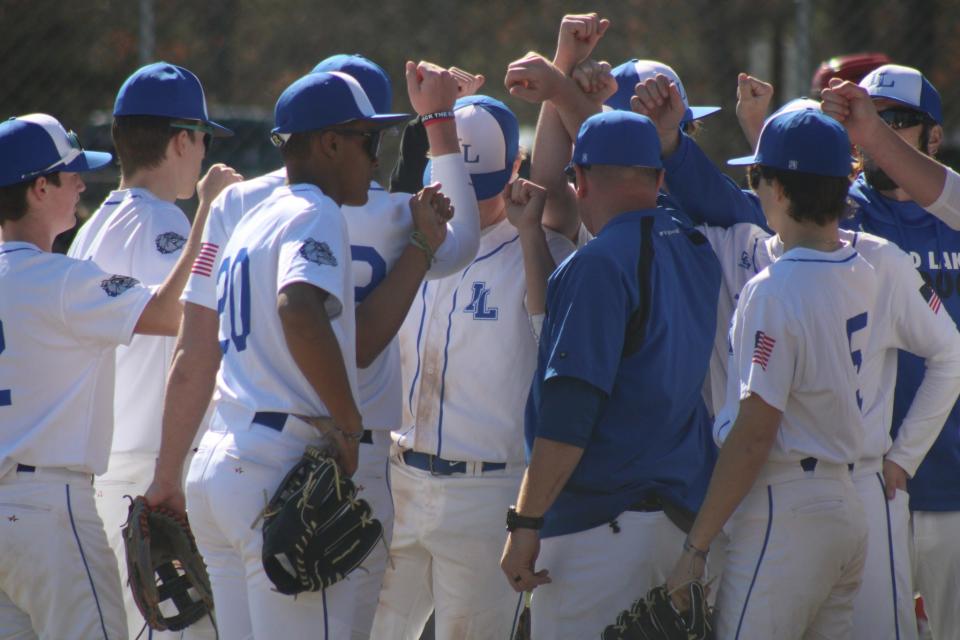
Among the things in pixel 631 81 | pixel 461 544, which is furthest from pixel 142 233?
pixel 631 81

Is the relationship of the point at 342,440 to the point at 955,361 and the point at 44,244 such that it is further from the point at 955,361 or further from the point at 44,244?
the point at 955,361

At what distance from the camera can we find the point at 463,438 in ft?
12.1

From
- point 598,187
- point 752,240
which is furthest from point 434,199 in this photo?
point 752,240

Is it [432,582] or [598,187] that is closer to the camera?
[598,187]

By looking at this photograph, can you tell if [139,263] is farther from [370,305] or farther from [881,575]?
[881,575]

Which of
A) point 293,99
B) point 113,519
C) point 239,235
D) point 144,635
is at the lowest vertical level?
point 144,635

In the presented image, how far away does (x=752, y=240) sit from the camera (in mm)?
3797

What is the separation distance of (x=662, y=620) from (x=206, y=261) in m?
1.55

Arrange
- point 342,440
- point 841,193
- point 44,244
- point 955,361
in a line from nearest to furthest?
point 342,440
point 841,193
point 955,361
point 44,244

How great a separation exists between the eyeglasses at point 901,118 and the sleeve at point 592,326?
60.0 inches

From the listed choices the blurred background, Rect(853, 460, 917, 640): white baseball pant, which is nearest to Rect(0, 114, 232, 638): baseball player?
Rect(853, 460, 917, 640): white baseball pant

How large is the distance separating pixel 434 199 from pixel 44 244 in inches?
50.5

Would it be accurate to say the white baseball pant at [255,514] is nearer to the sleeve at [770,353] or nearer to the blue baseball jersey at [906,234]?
the sleeve at [770,353]

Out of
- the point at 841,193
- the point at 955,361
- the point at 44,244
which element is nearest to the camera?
the point at 841,193
